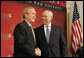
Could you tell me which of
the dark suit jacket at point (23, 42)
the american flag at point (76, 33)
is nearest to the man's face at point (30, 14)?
the dark suit jacket at point (23, 42)

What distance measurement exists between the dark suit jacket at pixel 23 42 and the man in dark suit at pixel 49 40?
337 millimetres

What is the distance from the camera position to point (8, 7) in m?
4.87

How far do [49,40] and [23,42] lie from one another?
50 cm

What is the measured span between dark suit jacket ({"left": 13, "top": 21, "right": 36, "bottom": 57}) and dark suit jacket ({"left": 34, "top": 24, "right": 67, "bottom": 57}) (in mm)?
331

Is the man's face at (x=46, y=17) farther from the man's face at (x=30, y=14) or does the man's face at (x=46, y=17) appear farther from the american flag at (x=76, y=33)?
the american flag at (x=76, y=33)

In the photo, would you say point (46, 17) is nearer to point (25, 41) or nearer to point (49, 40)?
point (49, 40)

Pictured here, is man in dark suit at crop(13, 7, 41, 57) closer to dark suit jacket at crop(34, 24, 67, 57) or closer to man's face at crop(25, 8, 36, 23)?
man's face at crop(25, 8, 36, 23)

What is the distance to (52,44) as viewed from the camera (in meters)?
2.72

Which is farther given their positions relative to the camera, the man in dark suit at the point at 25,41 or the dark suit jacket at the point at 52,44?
the dark suit jacket at the point at 52,44

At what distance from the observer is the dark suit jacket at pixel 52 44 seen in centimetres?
273

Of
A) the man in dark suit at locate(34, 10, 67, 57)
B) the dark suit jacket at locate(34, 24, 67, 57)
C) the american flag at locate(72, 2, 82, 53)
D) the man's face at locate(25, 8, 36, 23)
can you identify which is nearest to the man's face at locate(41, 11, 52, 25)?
the man in dark suit at locate(34, 10, 67, 57)

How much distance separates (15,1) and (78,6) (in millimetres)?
2511

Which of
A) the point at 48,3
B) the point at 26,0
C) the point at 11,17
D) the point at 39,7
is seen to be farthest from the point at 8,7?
the point at 48,3

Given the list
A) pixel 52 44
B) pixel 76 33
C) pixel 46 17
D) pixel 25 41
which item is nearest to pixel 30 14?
pixel 25 41
